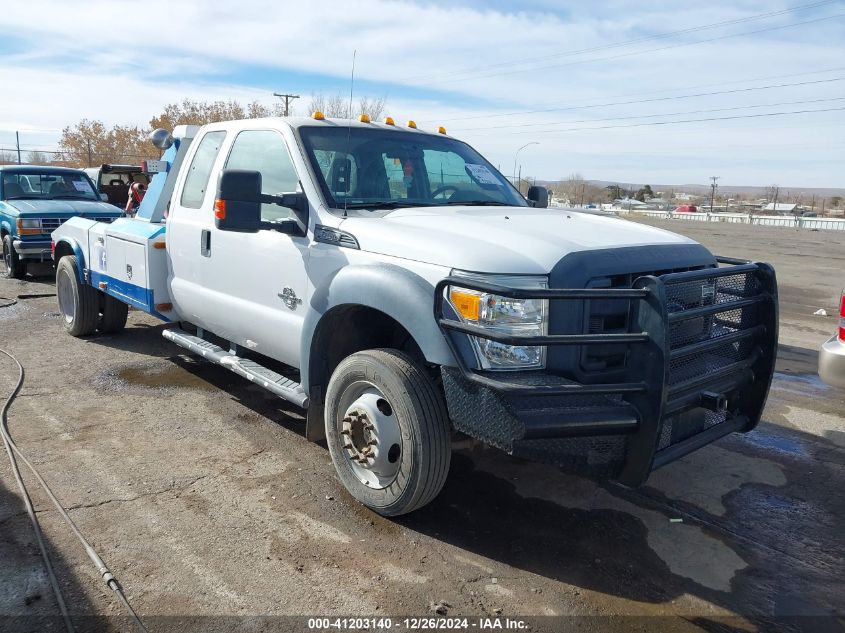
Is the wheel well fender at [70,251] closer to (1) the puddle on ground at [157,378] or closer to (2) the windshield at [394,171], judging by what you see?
(1) the puddle on ground at [157,378]

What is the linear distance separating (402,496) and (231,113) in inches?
1693

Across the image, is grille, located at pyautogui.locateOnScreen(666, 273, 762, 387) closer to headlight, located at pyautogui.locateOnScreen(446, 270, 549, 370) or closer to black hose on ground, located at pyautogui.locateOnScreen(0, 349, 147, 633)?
headlight, located at pyautogui.locateOnScreen(446, 270, 549, 370)

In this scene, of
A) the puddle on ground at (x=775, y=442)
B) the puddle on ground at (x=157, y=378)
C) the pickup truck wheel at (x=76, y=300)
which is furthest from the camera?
the pickup truck wheel at (x=76, y=300)

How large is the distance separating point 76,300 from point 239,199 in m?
4.27

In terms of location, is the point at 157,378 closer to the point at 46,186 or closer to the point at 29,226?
the point at 29,226

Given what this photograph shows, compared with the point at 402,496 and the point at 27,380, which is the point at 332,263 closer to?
the point at 402,496

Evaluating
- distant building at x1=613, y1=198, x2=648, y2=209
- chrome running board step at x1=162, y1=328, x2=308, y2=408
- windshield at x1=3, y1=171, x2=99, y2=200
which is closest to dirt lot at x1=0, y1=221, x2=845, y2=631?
chrome running board step at x1=162, y1=328, x2=308, y2=408

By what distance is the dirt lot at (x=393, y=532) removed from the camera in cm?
298

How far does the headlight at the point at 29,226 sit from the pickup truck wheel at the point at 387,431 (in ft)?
29.6

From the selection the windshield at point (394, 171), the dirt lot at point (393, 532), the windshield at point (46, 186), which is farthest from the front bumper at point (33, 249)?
the windshield at point (394, 171)

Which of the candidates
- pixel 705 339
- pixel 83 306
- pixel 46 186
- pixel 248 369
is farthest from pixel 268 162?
pixel 46 186

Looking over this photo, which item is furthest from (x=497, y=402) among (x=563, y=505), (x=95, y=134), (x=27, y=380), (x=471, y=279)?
(x=95, y=134)

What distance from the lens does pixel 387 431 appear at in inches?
139

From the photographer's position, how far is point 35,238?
10.8m
